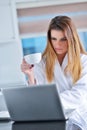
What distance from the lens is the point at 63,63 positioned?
1.78 metres

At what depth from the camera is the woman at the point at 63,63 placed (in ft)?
5.58

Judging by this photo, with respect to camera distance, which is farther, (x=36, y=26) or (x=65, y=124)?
(x=36, y=26)

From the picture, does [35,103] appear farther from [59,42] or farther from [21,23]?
[21,23]

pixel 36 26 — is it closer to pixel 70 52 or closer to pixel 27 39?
pixel 27 39

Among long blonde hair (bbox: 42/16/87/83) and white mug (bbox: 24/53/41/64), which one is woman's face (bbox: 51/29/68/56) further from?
white mug (bbox: 24/53/41/64)

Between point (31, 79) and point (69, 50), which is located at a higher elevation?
point (69, 50)

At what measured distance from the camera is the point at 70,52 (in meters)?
1.75

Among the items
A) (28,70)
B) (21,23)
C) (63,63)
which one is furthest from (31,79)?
(21,23)

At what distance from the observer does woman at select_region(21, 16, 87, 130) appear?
5.58 feet

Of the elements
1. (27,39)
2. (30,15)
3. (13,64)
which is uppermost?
(30,15)

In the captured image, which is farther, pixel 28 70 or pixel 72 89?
pixel 28 70

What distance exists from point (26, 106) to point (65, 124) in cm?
21

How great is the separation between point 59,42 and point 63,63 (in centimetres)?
13

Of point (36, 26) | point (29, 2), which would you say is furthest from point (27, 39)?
point (29, 2)
